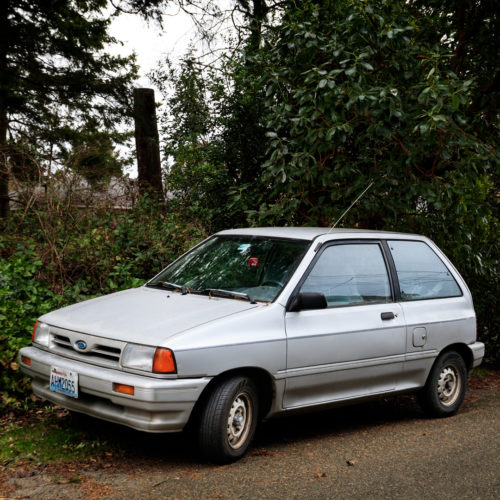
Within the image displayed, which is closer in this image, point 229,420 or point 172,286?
point 229,420

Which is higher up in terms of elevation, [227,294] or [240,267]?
[240,267]

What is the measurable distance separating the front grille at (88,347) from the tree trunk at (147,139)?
7.02m

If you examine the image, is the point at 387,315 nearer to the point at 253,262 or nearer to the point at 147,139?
the point at 253,262

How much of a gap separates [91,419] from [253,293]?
5.61 feet

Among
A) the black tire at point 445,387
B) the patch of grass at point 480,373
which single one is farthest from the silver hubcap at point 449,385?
the patch of grass at point 480,373

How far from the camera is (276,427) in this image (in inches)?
236

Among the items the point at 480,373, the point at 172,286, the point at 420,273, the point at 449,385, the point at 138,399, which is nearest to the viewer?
the point at 138,399

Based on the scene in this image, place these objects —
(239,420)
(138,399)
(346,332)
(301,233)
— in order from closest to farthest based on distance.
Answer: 1. (138,399)
2. (239,420)
3. (346,332)
4. (301,233)

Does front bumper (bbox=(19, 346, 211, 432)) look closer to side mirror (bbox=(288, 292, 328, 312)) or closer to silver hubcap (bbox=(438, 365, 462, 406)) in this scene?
side mirror (bbox=(288, 292, 328, 312))

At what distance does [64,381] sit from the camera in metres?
4.76

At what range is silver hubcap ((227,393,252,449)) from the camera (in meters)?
4.71

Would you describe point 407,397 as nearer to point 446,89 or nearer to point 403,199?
point 403,199

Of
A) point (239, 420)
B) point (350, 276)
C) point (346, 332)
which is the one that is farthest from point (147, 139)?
point (239, 420)

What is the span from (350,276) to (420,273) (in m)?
1.01
